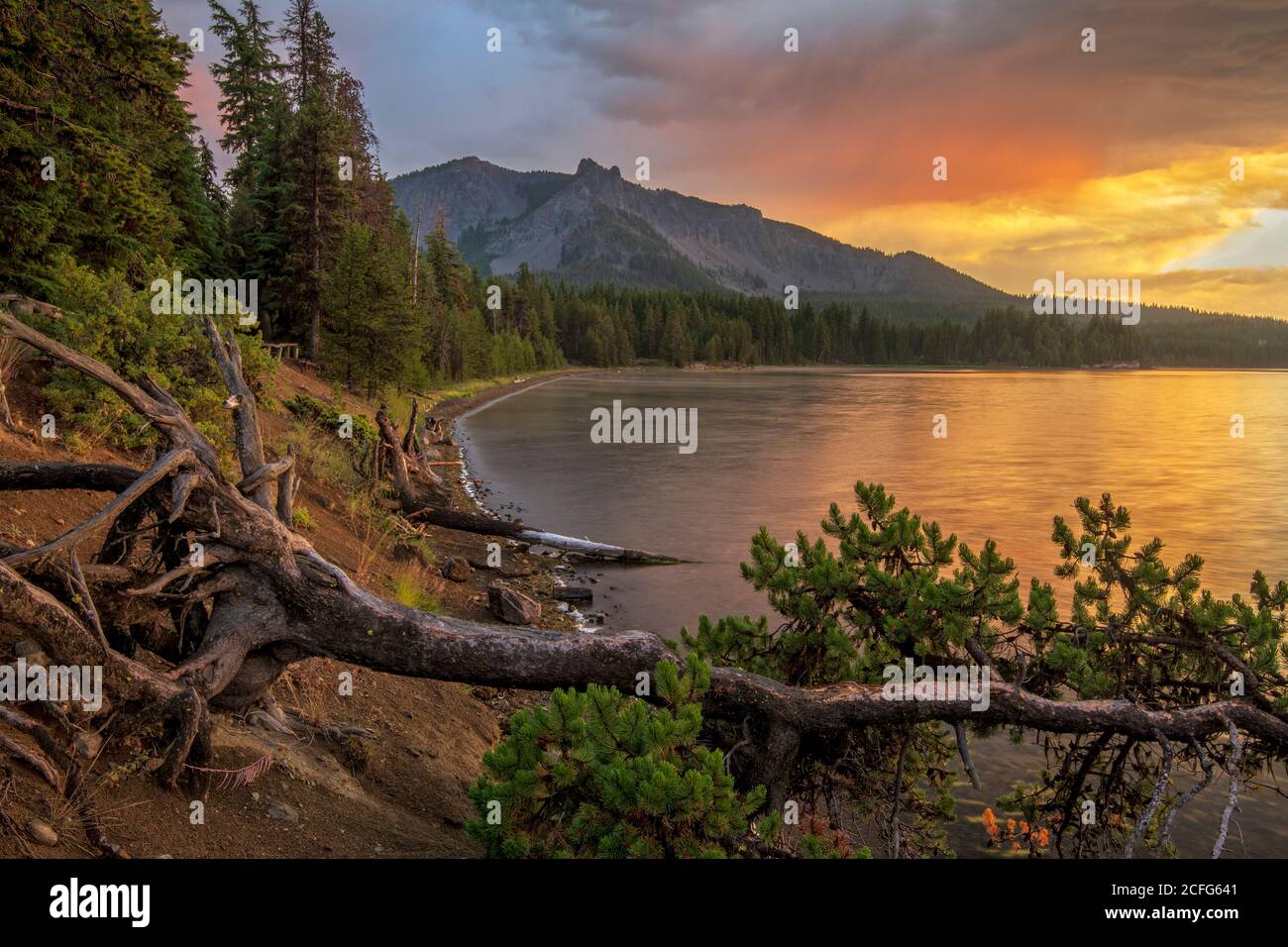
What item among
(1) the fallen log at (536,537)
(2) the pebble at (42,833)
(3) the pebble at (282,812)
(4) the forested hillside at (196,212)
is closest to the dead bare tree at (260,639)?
(3) the pebble at (282,812)

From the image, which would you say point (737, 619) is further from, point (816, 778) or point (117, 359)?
point (117, 359)

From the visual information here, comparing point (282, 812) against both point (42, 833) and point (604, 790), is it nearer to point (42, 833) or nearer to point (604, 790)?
point (42, 833)

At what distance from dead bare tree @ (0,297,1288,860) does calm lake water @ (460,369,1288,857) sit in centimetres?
266

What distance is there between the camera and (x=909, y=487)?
33.2 metres

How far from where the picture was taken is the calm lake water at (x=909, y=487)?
1538 cm

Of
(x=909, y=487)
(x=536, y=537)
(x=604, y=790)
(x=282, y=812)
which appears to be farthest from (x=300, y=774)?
(x=909, y=487)

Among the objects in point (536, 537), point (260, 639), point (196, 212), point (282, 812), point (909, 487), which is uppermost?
point (196, 212)

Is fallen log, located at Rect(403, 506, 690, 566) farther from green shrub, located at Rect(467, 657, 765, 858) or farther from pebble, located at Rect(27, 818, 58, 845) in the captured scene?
pebble, located at Rect(27, 818, 58, 845)

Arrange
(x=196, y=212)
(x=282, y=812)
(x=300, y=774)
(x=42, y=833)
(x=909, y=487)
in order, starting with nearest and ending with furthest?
(x=42, y=833), (x=282, y=812), (x=300, y=774), (x=909, y=487), (x=196, y=212)

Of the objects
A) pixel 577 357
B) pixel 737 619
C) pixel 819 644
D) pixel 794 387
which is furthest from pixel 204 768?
pixel 577 357

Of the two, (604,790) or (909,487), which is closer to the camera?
(604,790)

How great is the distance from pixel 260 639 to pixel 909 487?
31019 millimetres

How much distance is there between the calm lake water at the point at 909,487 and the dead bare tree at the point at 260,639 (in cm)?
266

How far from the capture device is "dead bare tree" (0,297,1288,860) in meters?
4.91
